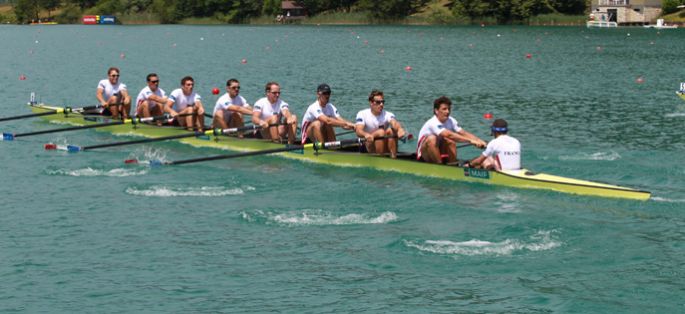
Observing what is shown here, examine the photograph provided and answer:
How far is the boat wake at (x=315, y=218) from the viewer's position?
17.8 m

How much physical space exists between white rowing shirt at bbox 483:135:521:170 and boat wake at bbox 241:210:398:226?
237 cm

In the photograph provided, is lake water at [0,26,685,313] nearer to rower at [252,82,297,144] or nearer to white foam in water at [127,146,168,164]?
white foam in water at [127,146,168,164]

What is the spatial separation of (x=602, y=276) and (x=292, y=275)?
448 centimetres

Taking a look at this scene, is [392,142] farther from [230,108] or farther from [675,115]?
[675,115]

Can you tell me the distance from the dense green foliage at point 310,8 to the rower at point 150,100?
87.4 metres

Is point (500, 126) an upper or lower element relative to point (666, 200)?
upper

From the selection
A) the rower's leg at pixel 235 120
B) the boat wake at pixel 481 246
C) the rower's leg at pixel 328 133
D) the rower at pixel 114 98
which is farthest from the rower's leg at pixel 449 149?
the rower at pixel 114 98

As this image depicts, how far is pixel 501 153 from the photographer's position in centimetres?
1908

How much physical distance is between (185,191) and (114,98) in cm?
934

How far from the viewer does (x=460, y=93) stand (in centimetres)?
4128

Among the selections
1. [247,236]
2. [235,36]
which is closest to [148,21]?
[235,36]

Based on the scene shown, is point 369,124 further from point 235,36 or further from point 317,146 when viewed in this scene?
point 235,36

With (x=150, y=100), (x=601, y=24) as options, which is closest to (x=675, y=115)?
(x=150, y=100)

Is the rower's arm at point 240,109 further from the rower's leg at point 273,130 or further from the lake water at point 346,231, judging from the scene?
the lake water at point 346,231
